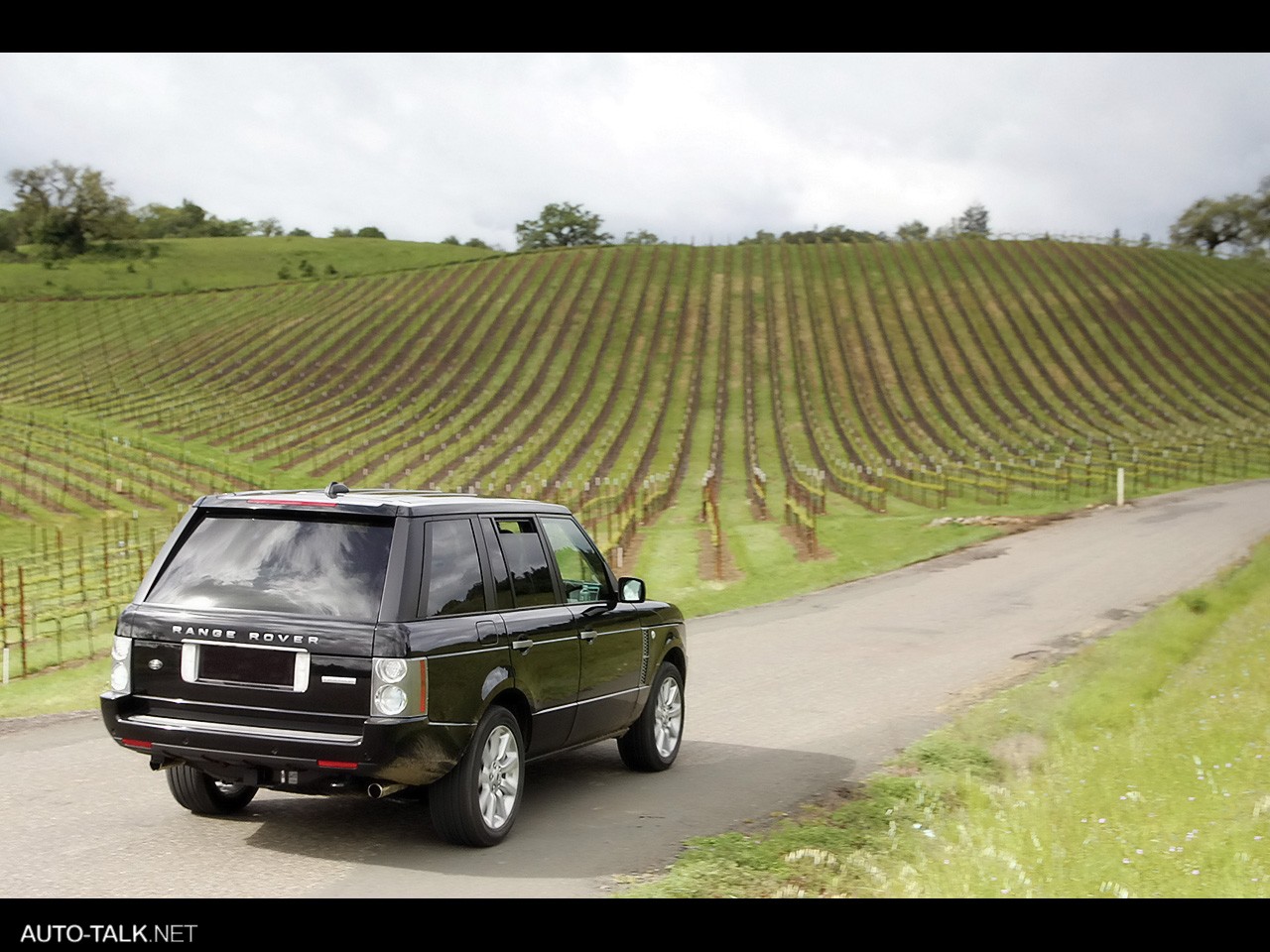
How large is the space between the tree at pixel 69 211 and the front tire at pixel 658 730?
109950mm

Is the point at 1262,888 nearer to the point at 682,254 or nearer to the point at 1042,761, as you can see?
the point at 1042,761

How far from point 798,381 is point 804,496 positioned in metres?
25.7

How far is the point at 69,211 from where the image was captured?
4368 inches

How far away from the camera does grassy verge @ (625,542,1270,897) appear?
646 cm

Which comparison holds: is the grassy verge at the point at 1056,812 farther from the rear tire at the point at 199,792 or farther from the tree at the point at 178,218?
the tree at the point at 178,218

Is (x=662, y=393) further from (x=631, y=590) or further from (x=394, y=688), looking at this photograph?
(x=394, y=688)

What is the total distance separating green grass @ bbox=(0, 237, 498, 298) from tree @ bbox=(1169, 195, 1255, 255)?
67.9 m

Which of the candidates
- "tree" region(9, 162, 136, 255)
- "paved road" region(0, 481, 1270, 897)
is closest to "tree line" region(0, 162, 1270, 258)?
"tree" region(9, 162, 136, 255)

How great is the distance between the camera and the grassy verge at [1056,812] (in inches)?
254

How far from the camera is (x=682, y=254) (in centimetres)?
9169

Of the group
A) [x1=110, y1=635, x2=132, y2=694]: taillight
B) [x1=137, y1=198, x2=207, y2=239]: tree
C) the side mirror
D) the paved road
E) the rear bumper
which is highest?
[x1=137, y1=198, x2=207, y2=239]: tree

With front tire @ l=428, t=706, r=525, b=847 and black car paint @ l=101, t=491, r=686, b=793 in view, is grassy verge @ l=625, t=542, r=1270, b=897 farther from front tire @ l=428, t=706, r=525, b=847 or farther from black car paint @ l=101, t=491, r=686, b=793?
black car paint @ l=101, t=491, r=686, b=793

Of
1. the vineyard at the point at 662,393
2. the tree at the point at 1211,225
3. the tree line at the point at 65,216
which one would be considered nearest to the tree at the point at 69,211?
the tree line at the point at 65,216

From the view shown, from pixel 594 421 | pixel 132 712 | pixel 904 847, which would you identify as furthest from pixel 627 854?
pixel 594 421
